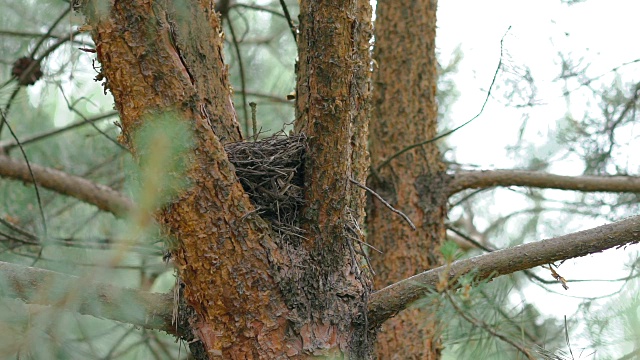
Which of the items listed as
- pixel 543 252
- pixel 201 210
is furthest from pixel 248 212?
pixel 543 252

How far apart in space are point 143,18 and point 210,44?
539 millimetres

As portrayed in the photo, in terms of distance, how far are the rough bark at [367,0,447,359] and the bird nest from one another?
4.80 ft

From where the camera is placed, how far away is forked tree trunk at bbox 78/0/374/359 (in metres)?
2.03

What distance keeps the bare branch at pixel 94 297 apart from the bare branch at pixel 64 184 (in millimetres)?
1624

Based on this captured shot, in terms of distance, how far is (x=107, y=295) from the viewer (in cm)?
215

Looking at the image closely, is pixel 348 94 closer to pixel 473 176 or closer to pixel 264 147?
pixel 264 147

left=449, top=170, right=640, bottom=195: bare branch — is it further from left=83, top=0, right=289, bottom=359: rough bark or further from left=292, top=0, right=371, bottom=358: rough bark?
left=83, top=0, right=289, bottom=359: rough bark

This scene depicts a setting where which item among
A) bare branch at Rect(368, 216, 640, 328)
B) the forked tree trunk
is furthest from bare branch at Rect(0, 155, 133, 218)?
bare branch at Rect(368, 216, 640, 328)

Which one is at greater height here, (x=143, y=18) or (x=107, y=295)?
(x=143, y=18)

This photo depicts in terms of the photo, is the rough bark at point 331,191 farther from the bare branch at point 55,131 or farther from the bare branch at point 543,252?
the bare branch at point 55,131

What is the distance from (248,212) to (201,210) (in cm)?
13

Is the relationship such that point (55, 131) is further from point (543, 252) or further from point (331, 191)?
point (543, 252)

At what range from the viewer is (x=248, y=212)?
2100mm

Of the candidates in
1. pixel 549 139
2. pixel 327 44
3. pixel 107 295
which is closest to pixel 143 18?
pixel 327 44
